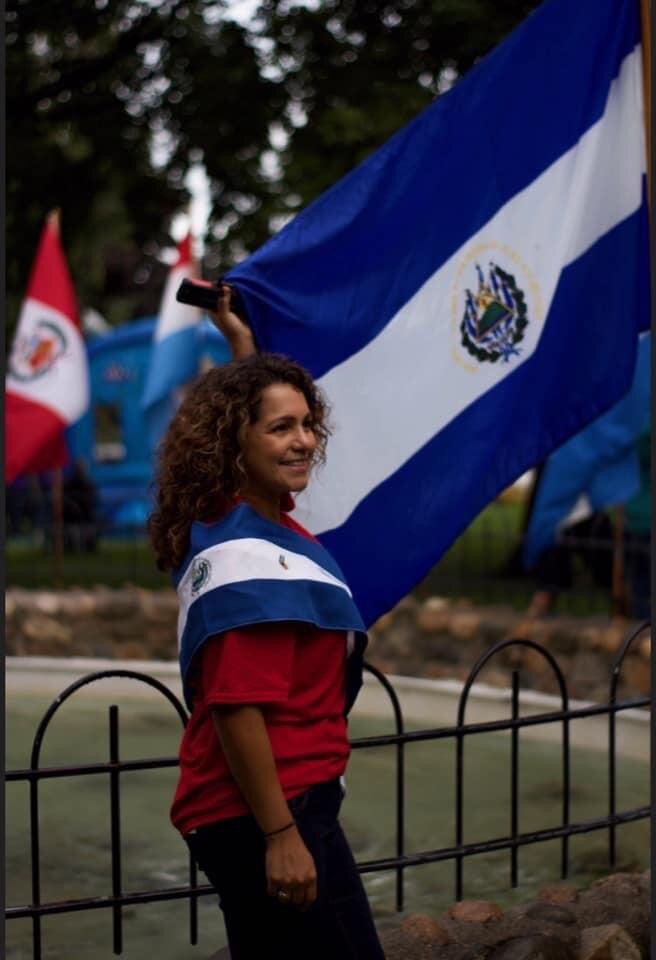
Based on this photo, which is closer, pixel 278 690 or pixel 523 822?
pixel 278 690

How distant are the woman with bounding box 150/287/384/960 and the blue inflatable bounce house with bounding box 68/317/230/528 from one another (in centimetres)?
1590

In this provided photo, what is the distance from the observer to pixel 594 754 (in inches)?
252

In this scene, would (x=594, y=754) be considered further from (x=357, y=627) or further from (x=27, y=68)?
(x=27, y=68)

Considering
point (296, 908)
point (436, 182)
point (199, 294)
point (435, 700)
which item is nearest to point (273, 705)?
point (296, 908)

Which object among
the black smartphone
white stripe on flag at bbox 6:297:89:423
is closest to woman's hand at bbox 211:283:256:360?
the black smartphone

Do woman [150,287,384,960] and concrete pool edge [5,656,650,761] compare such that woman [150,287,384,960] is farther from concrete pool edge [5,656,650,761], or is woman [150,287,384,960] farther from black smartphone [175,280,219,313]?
concrete pool edge [5,656,650,761]

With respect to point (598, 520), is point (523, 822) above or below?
below

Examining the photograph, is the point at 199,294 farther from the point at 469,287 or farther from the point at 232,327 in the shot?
the point at 469,287

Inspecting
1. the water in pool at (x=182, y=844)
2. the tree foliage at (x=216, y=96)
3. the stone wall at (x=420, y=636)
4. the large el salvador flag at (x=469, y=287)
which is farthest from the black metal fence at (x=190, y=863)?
the tree foliage at (x=216, y=96)

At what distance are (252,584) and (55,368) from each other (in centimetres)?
944

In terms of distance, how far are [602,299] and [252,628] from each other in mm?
1934

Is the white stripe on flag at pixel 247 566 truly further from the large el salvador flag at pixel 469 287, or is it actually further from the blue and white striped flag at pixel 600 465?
the blue and white striped flag at pixel 600 465

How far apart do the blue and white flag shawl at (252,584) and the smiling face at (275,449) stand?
0.19ft

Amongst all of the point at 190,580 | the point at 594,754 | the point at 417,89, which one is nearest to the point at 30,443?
the point at 417,89
